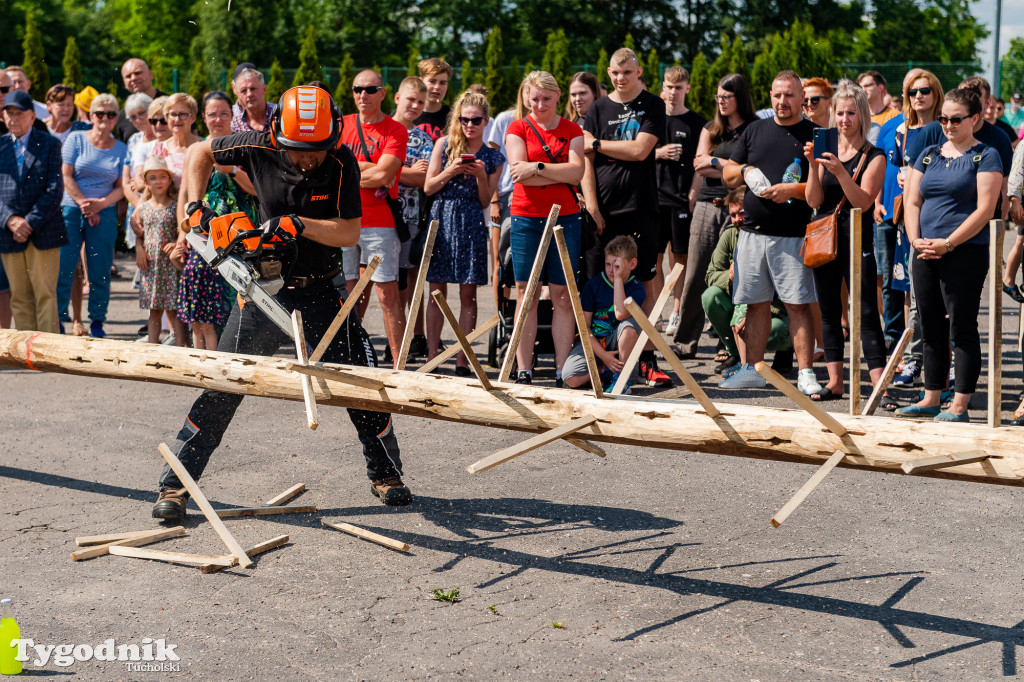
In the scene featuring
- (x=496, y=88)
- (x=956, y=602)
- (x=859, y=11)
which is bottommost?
(x=956, y=602)

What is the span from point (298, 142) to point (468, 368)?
3.64 meters

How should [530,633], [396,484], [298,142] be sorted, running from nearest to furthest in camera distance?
[530,633]
[298,142]
[396,484]

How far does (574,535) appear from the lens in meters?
4.92

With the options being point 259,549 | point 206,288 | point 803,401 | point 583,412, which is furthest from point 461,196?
point 803,401

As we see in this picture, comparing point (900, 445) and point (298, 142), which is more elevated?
point (298, 142)

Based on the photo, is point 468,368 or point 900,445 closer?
point 900,445

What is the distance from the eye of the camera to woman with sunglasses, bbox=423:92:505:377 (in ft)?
26.6

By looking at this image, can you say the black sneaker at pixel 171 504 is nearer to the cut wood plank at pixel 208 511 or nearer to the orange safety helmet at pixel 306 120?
the cut wood plank at pixel 208 511

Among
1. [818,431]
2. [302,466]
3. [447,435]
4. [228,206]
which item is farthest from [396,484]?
[228,206]

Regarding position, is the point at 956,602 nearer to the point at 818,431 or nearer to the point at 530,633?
the point at 818,431

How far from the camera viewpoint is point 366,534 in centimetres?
484

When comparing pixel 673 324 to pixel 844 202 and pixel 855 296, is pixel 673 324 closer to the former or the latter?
pixel 844 202

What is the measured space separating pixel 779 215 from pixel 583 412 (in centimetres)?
383

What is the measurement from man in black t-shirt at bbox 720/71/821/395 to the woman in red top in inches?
44.0
